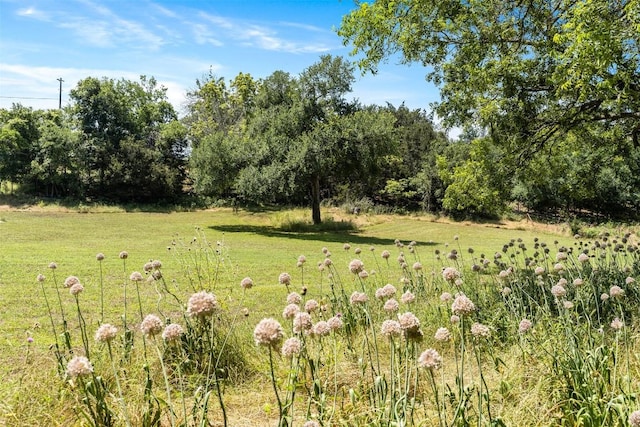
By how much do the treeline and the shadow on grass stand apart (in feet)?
6.96

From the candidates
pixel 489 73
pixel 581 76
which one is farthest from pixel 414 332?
pixel 489 73

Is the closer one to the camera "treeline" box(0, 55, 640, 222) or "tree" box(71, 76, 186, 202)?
"treeline" box(0, 55, 640, 222)

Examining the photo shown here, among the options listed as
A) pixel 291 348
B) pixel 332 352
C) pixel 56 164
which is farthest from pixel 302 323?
Answer: pixel 56 164

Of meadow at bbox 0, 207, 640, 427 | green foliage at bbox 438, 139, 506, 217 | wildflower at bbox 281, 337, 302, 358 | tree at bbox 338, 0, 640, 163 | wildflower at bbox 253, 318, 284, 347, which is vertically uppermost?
tree at bbox 338, 0, 640, 163

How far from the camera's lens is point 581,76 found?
521cm

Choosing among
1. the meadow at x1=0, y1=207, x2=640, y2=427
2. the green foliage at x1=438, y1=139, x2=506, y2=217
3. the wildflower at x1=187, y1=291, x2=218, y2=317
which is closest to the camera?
the wildflower at x1=187, y1=291, x2=218, y2=317

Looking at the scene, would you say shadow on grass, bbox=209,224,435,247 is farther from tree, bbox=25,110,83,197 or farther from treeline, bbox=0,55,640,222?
tree, bbox=25,110,83,197

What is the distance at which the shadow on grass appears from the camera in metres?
20.6

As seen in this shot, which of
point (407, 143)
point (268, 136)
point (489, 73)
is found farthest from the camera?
point (407, 143)

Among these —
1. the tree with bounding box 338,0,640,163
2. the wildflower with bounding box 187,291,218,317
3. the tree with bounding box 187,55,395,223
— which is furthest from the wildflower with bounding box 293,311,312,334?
the tree with bounding box 187,55,395,223

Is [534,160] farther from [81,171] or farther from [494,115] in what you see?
[81,171]

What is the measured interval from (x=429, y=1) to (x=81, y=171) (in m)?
35.4

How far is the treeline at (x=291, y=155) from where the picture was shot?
9789 millimetres

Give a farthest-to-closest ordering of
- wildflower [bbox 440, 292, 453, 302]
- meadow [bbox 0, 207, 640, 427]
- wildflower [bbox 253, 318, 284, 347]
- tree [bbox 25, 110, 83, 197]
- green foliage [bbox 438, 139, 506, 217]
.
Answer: tree [bbox 25, 110, 83, 197] → green foliage [bbox 438, 139, 506, 217] → wildflower [bbox 440, 292, 453, 302] → meadow [bbox 0, 207, 640, 427] → wildflower [bbox 253, 318, 284, 347]
